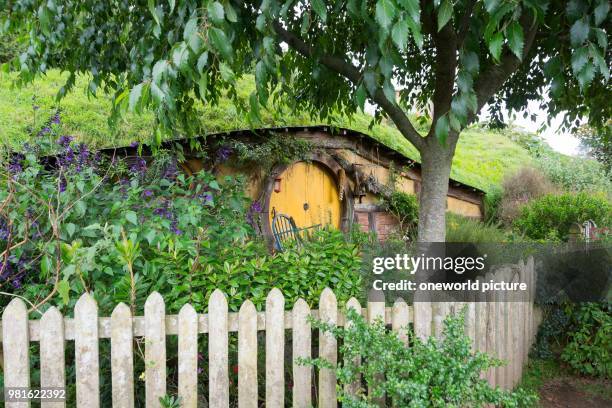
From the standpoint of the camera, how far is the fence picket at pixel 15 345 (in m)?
1.96

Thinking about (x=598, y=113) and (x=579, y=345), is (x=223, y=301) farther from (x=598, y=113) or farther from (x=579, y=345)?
(x=598, y=113)

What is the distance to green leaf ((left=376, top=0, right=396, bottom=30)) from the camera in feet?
5.32

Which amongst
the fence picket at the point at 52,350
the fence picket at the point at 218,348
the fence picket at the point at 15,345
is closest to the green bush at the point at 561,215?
the fence picket at the point at 218,348

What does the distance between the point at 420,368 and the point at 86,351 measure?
1.54m

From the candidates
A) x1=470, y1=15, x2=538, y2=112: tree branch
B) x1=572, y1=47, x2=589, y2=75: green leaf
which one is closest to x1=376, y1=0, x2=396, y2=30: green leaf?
x1=572, y1=47, x2=589, y2=75: green leaf

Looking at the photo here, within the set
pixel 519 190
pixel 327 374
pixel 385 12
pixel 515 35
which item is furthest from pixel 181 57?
pixel 519 190

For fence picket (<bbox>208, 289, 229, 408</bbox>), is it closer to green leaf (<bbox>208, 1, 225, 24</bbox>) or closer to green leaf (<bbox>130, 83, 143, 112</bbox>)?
green leaf (<bbox>130, 83, 143, 112</bbox>)

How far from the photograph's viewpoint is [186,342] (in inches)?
84.4

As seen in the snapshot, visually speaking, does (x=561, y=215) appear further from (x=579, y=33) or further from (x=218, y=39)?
(x=218, y=39)

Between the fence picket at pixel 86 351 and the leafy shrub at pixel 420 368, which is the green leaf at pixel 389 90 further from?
the fence picket at pixel 86 351

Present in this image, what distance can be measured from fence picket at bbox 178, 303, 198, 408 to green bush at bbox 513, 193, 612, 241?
732 centimetres

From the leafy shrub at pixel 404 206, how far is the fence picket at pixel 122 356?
251 inches

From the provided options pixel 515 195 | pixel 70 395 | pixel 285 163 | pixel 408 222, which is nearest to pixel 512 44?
pixel 70 395

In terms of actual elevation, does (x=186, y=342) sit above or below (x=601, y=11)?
below
